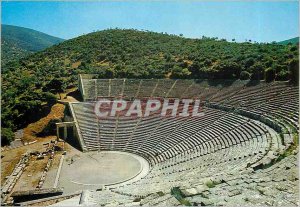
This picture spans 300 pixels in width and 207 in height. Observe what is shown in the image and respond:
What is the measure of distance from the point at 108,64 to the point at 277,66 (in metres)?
30.5

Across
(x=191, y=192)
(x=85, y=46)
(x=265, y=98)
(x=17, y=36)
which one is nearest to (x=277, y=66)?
(x=265, y=98)

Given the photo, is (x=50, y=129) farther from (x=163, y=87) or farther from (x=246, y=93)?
(x=246, y=93)

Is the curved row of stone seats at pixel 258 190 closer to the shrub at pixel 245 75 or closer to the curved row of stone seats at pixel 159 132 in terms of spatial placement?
the curved row of stone seats at pixel 159 132

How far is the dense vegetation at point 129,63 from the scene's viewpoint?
37688mm

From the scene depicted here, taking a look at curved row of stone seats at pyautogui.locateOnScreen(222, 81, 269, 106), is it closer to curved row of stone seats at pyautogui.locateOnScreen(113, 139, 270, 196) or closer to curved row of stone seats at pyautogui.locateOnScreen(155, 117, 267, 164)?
curved row of stone seats at pyautogui.locateOnScreen(155, 117, 267, 164)

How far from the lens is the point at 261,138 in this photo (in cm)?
2220

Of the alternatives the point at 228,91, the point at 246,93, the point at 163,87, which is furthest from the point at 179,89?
the point at 246,93

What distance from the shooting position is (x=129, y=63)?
54.1 m

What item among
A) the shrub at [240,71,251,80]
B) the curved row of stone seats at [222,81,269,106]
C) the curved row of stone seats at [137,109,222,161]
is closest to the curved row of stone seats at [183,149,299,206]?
the curved row of stone seats at [137,109,222,161]

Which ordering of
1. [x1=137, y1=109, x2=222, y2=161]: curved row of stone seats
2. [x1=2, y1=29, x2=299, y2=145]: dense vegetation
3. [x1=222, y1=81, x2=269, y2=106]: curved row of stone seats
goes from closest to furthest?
[x1=137, y1=109, x2=222, y2=161]: curved row of stone seats → [x1=222, y1=81, x2=269, y2=106]: curved row of stone seats → [x1=2, y1=29, x2=299, y2=145]: dense vegetation

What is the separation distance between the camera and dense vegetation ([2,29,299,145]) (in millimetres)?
37688

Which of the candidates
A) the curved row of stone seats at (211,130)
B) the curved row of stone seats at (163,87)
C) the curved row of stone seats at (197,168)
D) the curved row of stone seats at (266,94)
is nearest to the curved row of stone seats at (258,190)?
the curved row of stone seats at (197,168)

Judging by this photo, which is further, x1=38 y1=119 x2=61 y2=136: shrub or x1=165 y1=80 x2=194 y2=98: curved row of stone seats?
x1=165 y1=80 x2=194 y2=98: curved row of stone seats

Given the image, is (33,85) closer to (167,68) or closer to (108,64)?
(108,64)
